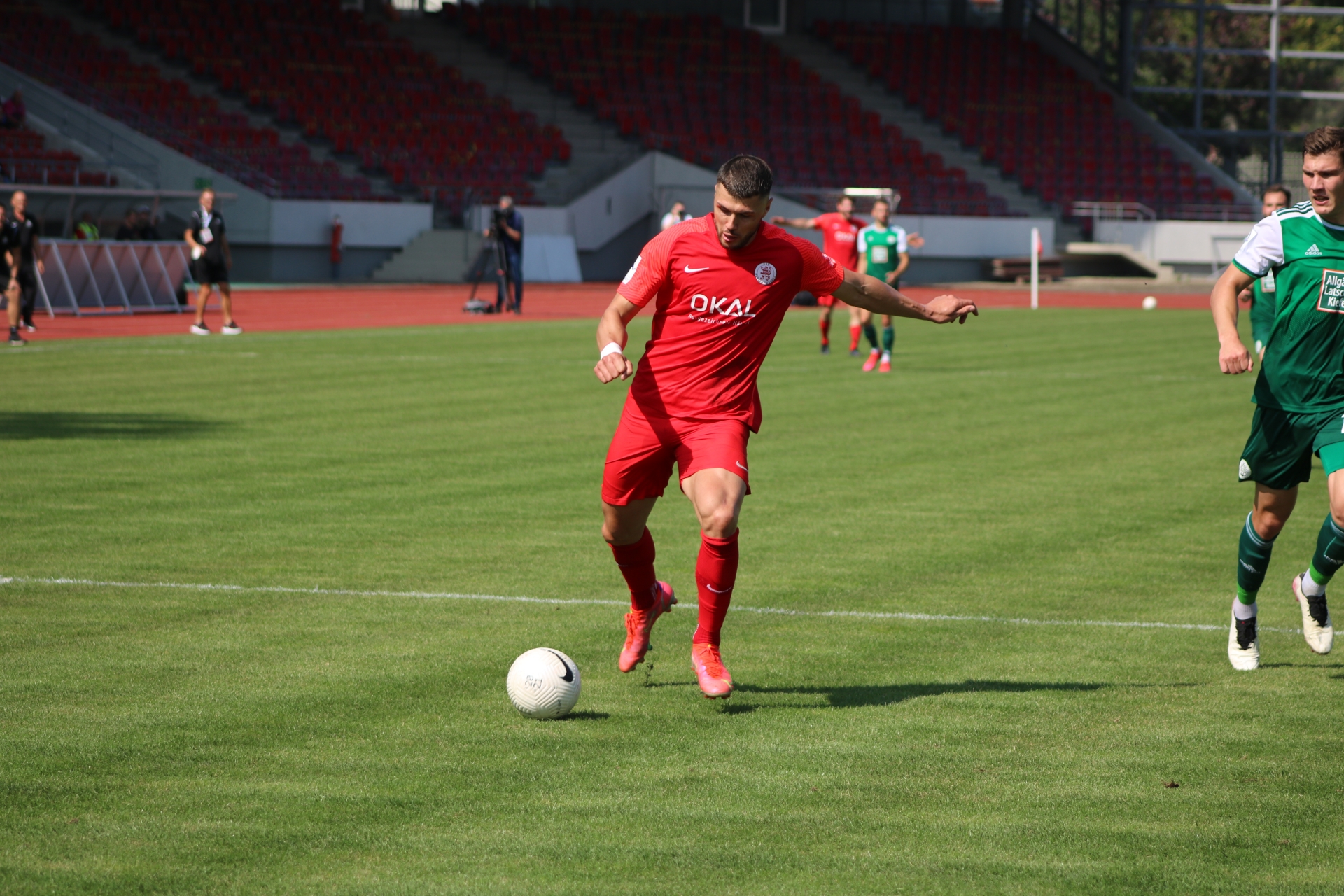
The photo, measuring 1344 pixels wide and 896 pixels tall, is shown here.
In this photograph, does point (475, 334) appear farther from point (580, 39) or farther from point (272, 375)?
point (580, 39)

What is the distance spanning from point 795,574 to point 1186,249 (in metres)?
45.5

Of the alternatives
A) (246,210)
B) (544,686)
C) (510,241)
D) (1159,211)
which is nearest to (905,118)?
(1159,211)

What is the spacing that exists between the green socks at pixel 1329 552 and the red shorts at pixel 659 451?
247 cm

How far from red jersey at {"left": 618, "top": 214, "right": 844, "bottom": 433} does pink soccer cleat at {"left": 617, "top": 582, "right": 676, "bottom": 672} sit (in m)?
0.88

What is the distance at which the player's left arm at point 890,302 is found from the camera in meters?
6.33

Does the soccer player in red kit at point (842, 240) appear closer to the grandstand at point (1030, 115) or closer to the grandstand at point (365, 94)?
the grandstand at point (365, 94)

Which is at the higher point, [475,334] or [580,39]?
[580,39]

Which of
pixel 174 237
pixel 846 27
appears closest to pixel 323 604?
pixel 174 237

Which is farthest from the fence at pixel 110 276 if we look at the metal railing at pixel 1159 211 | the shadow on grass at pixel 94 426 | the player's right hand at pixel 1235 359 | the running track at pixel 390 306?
the metal railing at pixel 1159 211

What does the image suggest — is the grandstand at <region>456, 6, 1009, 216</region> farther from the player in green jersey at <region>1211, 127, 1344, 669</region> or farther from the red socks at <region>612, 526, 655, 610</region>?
the red socks at <region>612, 526, 655, 610</region>

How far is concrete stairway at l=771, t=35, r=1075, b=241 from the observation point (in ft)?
170

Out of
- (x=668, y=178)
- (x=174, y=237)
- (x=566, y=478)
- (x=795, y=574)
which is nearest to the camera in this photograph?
(x=795, y=574)

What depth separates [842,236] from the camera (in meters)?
23.1

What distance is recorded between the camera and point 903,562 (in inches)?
355
